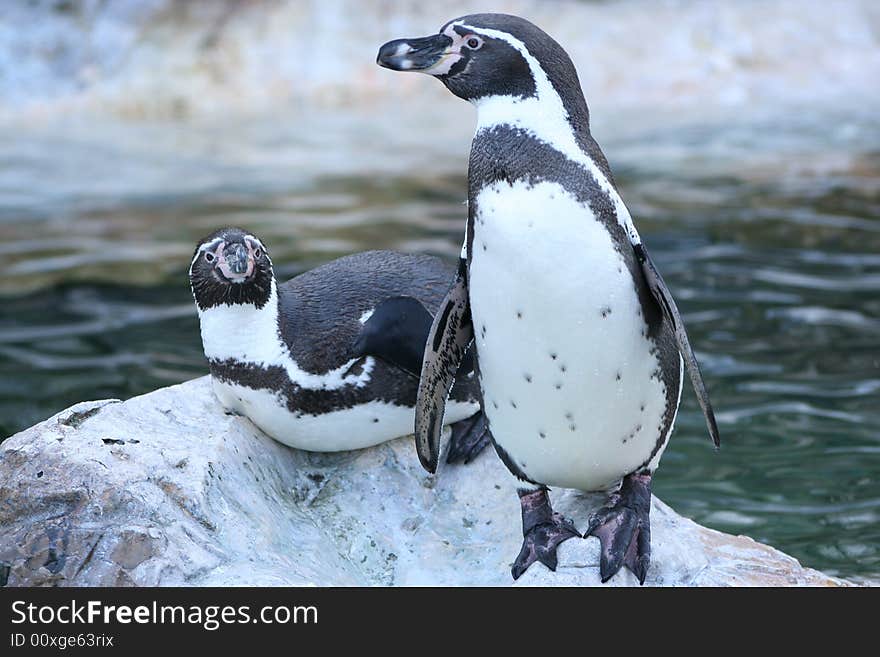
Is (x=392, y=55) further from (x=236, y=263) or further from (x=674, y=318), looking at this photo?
(x=674, y=318)

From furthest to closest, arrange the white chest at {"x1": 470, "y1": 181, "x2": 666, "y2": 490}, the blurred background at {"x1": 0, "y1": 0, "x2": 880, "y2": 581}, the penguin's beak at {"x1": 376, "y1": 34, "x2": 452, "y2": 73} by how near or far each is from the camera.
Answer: the blurred background at {"x1": 0, "y1": 0, "x2": 880, "y2": 581}
the penguin's beak at {"x1": 376, "y1": 34, "x2": 452, "y2": 73}
the white chest at {"x1": 470, "y1": 181, "x2": 666, "y2": 490}

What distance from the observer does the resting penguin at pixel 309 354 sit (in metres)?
4.07

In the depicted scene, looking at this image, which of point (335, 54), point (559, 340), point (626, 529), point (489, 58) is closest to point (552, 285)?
point (559, 340)

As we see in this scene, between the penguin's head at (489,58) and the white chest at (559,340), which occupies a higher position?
the penguin's head at (489,58)

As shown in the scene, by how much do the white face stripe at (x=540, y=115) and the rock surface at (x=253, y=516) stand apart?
981 mm

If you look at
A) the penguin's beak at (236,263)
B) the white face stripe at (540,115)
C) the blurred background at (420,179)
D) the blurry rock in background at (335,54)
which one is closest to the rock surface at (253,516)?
the penguin's beak at (236,263)

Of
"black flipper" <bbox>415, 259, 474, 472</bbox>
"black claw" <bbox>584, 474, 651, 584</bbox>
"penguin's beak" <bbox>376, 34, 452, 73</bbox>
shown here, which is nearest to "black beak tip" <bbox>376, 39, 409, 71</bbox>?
A: "penguin's beak" <bbox>376, 34, 452, 73</bbox>

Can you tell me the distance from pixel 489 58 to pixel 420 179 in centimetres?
690

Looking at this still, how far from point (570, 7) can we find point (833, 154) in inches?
106

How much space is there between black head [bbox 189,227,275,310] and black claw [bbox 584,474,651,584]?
1166mm

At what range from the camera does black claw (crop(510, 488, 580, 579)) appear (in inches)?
142

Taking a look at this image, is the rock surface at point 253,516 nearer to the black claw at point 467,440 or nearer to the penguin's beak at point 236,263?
the black claw at point 467,440

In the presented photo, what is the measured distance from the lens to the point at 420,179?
1029cm

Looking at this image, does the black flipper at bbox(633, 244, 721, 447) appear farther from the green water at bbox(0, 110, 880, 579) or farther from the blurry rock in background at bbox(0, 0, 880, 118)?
the blurry rock in background at bbox(0, 0, 880, 118)
